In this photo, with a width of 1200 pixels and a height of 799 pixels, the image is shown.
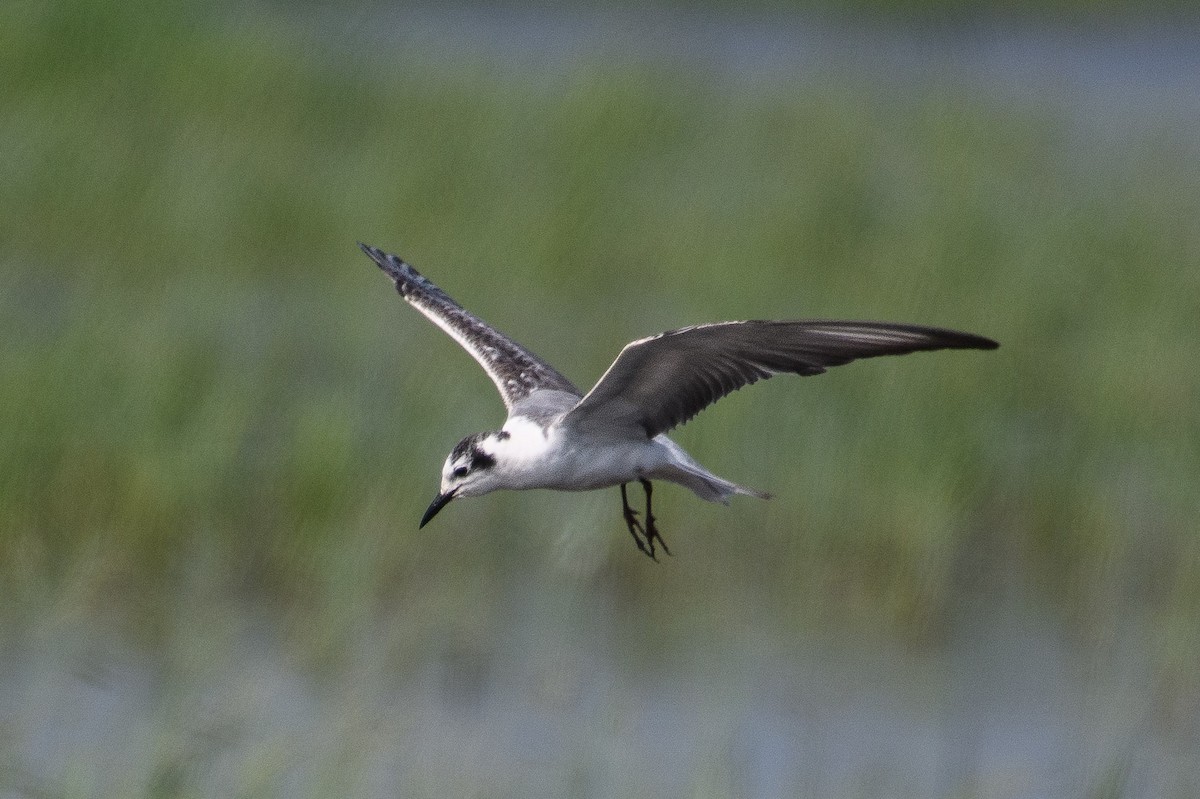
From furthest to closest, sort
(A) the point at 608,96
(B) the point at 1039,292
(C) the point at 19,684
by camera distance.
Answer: (A) the point at 608,96 → (B) the point at 1039,292 → (C) the point at 19,684

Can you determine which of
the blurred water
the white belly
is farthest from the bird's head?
the blurred water

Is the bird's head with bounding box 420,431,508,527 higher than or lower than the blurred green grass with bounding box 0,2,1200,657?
lower

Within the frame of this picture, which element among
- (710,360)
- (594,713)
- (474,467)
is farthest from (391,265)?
(710,360)

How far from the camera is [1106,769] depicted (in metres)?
6.64

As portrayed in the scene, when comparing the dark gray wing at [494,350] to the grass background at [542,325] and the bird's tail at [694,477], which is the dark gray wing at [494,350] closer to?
the bird's tail at [694,477]

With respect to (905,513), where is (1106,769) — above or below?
below

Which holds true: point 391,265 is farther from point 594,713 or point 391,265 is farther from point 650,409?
point 650,409

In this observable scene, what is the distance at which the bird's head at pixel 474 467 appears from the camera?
18.7 ft

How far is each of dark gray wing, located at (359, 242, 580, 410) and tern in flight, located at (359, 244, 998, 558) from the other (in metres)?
0.45

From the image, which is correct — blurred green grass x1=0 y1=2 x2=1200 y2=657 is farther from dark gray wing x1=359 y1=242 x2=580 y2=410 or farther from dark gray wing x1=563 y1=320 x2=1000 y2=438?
dark gray wing x1=563 y1=320 x2=1000 y2=438

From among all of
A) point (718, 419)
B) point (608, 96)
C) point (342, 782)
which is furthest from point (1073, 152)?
point (342, 782)

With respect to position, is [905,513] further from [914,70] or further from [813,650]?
[914,70]

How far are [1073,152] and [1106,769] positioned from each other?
9.42 metres

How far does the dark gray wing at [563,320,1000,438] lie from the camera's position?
17.8 ft
